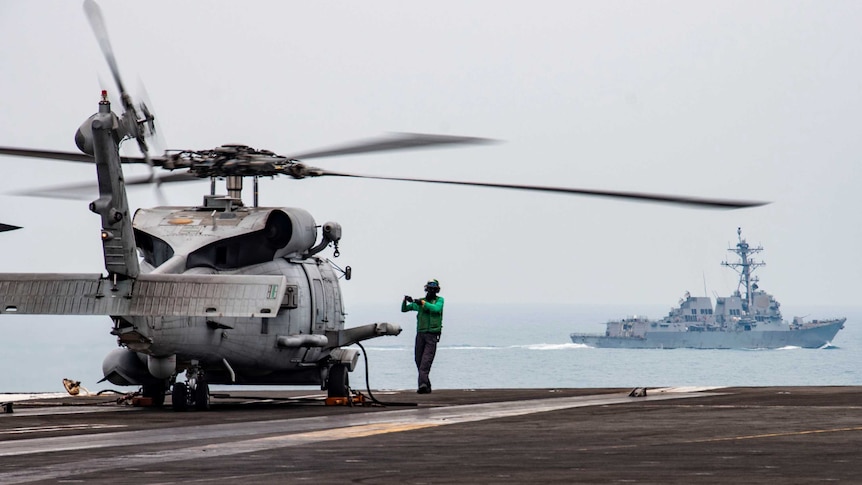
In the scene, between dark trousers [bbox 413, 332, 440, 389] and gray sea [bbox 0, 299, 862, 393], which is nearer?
dark trousers [bbox 413, 332, 440, 389]

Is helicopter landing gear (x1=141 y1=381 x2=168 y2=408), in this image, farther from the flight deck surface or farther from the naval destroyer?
the naval destroyer

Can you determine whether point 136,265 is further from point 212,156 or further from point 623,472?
point 623,472

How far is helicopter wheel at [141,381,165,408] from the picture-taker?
21091 mm

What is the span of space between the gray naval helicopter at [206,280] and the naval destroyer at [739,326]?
15461 centimetres

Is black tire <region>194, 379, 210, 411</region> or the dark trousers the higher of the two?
the dark trousers

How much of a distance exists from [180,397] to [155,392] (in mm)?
1872

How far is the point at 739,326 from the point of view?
175m

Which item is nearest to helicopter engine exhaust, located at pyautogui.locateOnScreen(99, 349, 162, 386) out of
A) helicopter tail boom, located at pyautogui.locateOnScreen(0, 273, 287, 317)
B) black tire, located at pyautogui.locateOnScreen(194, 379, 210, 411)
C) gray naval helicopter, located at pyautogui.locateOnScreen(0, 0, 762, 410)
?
gray naval helicopter, located at pyautogui.locateOnScreen(0, 0, 762, 410)

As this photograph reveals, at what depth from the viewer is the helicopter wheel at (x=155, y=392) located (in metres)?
21.1

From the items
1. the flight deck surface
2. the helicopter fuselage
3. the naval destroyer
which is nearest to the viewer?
the flight deck surface

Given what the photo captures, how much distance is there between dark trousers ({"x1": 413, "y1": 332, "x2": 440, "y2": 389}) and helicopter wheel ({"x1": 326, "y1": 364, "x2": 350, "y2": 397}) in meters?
2.12

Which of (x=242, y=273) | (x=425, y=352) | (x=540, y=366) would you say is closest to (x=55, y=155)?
(x=242, y=273)

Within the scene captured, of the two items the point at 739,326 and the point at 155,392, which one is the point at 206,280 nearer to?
the point at 155,392

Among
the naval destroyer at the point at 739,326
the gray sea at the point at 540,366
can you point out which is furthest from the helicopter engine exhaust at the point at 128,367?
the naval destroyer at the point at 739,326
